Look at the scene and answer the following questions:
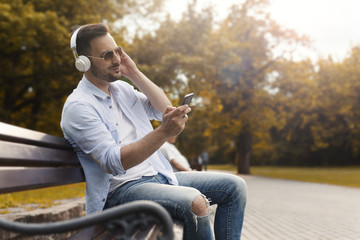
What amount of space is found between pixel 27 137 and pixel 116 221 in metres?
1.14

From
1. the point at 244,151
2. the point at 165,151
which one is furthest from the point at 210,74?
the point at 165,151

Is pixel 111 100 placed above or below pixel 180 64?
below

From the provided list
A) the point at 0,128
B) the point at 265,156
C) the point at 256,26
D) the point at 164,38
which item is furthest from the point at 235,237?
the point at 265,156

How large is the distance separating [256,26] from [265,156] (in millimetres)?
33417

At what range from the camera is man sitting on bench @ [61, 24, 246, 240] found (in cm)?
220

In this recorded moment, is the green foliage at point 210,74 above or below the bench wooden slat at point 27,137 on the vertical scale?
above

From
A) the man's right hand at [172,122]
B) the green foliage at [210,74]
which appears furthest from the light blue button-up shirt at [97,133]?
the green foliage at [210,74]

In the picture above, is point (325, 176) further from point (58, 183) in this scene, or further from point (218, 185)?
point (58, 183)

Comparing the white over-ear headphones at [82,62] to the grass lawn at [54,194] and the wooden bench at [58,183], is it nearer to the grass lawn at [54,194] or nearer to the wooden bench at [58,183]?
the wooden bench at [58,183]

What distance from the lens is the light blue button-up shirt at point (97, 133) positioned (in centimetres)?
224

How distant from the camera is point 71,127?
7.58 ft

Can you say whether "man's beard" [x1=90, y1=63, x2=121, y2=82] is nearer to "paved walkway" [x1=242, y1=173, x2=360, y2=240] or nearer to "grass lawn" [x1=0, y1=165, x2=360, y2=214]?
"grass lawn" [x1=0, y1=165, x2=360, y2=214]

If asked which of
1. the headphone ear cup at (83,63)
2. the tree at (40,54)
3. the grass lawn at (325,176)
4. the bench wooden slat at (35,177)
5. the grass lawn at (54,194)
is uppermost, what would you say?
the tree at (40,54)

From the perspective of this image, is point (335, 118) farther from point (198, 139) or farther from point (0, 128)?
point (0, 128)
